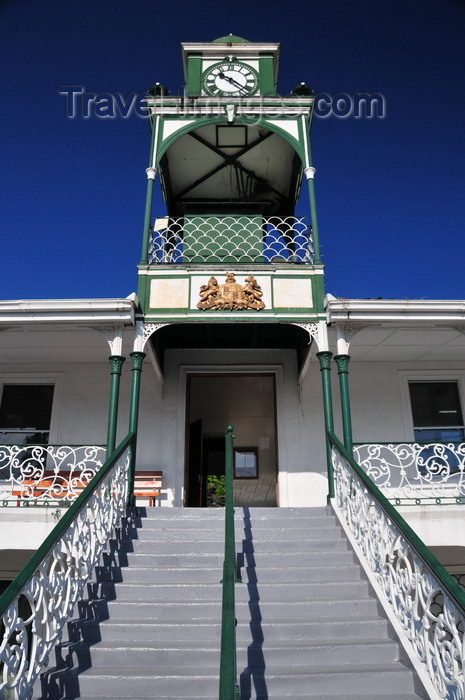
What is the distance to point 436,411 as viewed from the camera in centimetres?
930

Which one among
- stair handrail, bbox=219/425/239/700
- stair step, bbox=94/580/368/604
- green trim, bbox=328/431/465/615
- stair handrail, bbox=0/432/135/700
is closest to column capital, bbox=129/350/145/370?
stair handrail, bbox=0/432/135/700

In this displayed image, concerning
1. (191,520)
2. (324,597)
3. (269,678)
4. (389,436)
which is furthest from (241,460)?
(269,678)

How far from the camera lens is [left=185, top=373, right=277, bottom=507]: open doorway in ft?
42.8

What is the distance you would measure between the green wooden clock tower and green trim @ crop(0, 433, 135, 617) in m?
2.99

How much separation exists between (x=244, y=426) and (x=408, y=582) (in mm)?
10717

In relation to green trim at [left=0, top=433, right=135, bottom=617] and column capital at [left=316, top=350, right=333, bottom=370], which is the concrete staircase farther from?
column capital at [left=316, top=350, right=333, bottom=370]

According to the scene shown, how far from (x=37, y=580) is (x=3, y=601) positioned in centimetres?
57

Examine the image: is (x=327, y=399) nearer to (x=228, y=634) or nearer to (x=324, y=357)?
(x=324, y=357)

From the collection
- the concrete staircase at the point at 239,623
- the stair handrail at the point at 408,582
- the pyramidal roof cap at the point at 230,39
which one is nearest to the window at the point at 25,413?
the concrete staircase at the point at 239,623

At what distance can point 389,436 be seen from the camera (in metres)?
9.07

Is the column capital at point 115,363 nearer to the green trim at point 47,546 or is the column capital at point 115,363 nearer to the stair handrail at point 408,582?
the green trim at point 47,546

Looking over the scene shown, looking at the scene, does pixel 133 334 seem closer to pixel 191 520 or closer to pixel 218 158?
pixel 191 520

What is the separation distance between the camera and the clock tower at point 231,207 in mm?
7336

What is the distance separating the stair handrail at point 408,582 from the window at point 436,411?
4.04 meters
